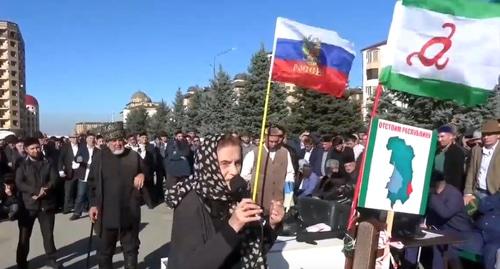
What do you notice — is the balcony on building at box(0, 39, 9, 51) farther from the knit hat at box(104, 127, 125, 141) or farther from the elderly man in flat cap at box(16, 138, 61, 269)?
the knit hat at box(104, 127, 125, 141)

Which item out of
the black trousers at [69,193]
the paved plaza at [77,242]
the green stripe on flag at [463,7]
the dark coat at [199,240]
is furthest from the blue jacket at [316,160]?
the dark coat at [199,240]

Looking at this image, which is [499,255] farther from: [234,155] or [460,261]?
[234,155]

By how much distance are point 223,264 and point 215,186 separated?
37 cm

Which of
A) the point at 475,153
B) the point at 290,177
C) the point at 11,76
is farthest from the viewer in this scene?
the point at 11,76

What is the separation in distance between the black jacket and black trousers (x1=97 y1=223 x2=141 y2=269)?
146cm

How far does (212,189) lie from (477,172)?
6.78 m

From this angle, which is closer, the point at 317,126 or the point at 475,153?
the point at 475,153

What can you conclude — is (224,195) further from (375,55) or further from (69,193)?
(375,55)

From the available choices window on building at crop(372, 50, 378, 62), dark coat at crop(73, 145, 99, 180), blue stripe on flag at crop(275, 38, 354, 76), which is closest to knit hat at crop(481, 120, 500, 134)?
blue stripe on flag at crop(275, 38, 354, 76)

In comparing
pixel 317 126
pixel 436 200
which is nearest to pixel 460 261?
pixel 436 200

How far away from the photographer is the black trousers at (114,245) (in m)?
6.00

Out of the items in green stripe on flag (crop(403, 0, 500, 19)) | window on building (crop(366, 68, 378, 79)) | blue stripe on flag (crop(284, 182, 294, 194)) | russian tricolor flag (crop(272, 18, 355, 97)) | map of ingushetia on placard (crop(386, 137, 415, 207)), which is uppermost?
window on building (crop(366, 68, 378, 79))

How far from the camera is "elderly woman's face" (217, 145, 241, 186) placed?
258cm

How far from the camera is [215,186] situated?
2.52m
